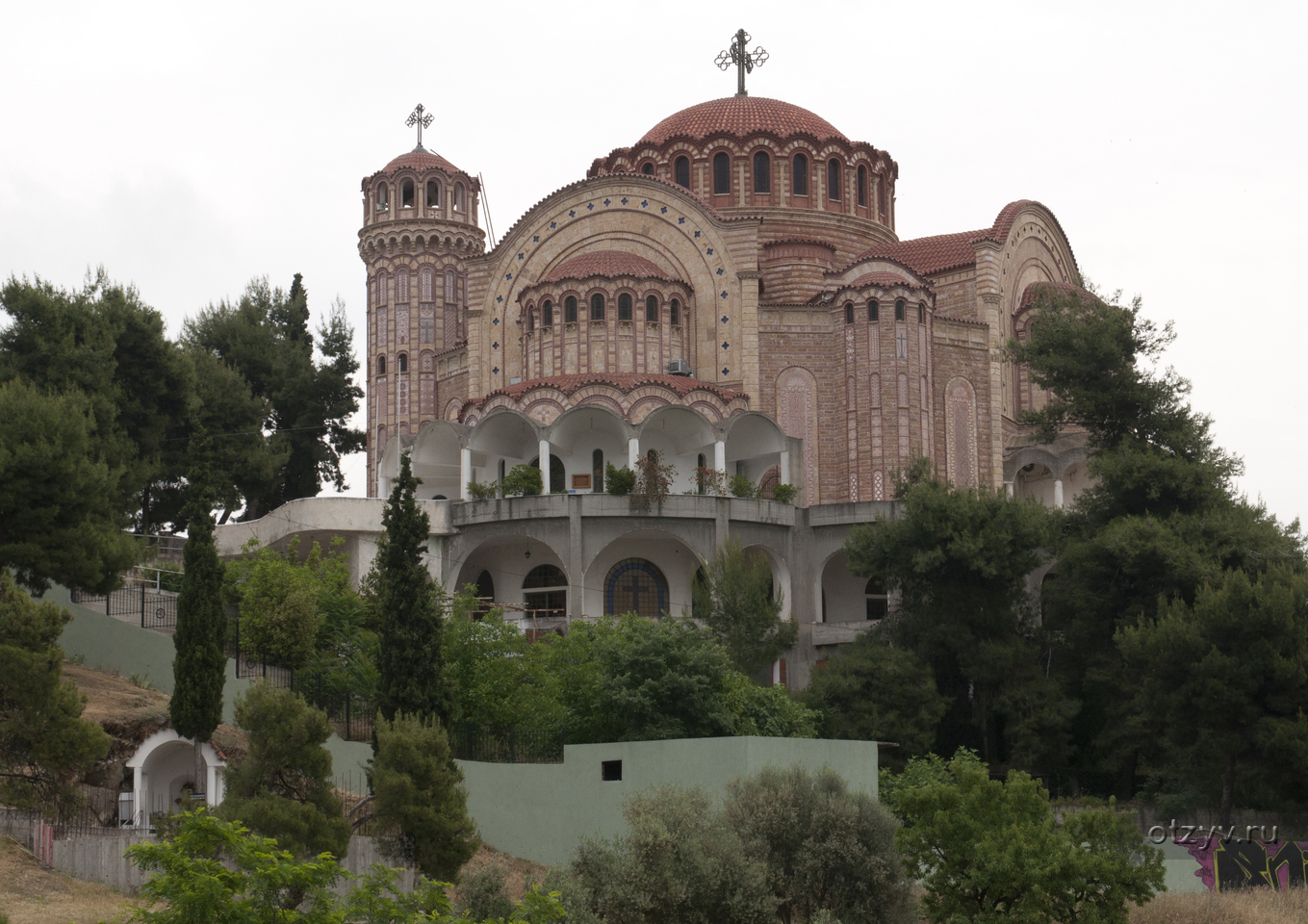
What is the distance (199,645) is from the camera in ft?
84.8

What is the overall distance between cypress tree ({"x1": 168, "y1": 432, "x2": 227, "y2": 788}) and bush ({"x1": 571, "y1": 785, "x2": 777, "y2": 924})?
267 inches

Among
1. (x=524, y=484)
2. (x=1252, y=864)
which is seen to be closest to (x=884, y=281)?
(x=524, y=484)

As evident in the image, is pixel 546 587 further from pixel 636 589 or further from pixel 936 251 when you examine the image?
pixel 936 251

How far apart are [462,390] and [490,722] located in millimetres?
22558

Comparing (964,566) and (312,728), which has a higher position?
(964,566)

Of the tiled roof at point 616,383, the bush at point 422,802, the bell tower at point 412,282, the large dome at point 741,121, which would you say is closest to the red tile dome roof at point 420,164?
the bell tower at point 412,282

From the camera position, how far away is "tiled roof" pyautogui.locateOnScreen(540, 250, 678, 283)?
45781 millimetres

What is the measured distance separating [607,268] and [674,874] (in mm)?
26784

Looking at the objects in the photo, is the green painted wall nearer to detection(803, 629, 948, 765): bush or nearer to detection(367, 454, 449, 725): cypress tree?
detection(367, 454, 449, 725): cypress tree

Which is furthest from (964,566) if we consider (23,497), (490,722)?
(23,497)

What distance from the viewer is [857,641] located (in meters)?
37.1

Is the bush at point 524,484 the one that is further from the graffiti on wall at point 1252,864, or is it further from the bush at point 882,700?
the graffiti on wall at point 1252,864

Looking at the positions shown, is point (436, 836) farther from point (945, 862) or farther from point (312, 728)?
point (945, 862)

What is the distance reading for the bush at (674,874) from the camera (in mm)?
21109
